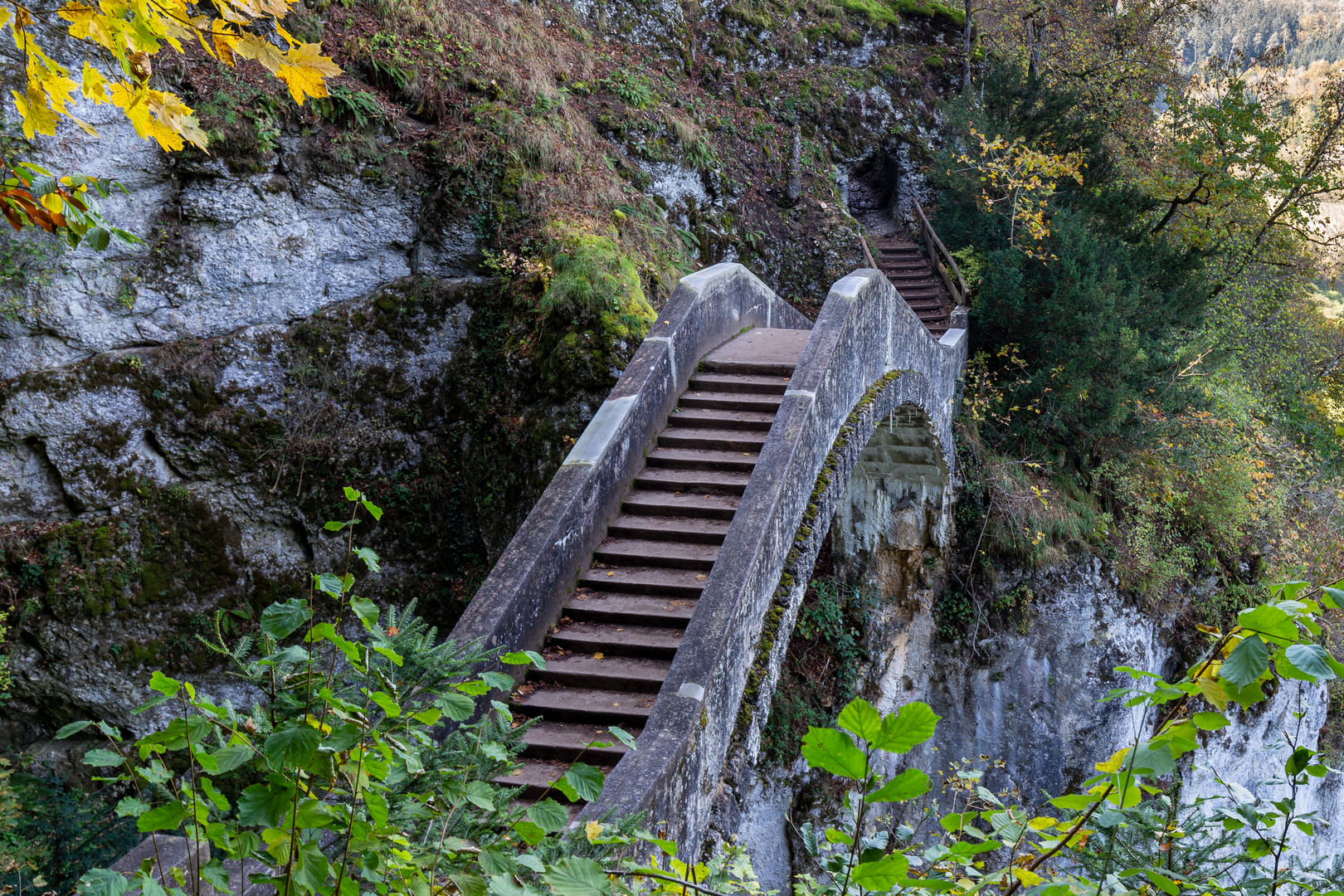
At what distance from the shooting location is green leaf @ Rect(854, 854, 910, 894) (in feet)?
4.28

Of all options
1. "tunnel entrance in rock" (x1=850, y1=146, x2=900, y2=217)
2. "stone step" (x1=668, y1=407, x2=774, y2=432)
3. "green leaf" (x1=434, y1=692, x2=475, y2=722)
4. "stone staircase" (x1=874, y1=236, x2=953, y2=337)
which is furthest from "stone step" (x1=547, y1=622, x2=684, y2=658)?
"tunnel entrance in rock" (x1=850, y1=146, x2=900, y2=217)

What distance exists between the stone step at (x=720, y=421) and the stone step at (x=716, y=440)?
66mm

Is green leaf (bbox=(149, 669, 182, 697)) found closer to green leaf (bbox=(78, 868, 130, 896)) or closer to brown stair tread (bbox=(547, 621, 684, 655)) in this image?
green leaf (bbox=(78, 868, 130, 896))

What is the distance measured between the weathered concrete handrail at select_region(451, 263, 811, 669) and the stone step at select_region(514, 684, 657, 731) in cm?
33

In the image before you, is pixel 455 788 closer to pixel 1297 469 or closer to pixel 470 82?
pixel 470 82

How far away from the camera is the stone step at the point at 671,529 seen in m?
5.86

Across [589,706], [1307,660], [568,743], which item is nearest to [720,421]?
[589,706]

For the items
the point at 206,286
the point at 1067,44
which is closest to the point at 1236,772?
the point at 1067,44

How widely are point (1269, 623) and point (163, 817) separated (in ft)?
6.56

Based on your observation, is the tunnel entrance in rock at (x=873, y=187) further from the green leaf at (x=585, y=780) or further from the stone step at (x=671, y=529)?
the green leaf at (x=585, y=780)

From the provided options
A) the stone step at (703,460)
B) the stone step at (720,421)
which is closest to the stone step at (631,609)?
the stone step at (703,460)

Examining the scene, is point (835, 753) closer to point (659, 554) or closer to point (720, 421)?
point (659, 554)

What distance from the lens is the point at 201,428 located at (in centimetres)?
816

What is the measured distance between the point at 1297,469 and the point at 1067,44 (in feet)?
29.5
